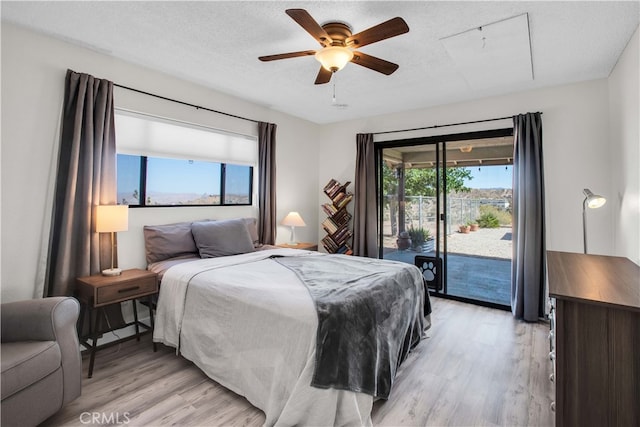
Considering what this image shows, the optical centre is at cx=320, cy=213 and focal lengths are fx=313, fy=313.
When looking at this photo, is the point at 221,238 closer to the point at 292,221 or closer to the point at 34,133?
the point at 292,221

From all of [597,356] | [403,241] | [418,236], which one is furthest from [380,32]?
[403,241]

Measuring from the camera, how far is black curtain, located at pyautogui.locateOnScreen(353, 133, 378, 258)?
4.62m

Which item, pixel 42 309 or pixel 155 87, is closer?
pixel 42 309

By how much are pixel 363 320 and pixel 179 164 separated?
2659 millimetres

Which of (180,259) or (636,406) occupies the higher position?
(180,259)

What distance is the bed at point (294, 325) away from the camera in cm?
171

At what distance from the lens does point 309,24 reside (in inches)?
72.2

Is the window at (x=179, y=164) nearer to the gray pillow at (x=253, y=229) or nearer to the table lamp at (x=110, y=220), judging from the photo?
the gray pillow at (x=253, y=229)

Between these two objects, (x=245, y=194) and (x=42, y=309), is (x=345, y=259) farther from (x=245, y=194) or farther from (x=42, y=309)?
(x=42, y=309)

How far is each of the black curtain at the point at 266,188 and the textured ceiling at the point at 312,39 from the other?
2.30 feet

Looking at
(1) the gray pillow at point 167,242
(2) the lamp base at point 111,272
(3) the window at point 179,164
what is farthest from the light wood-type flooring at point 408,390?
(3) the window at point 179,164

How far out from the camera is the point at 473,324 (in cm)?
331

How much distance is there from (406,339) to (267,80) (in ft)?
9.32

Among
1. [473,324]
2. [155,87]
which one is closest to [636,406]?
[473,324]
